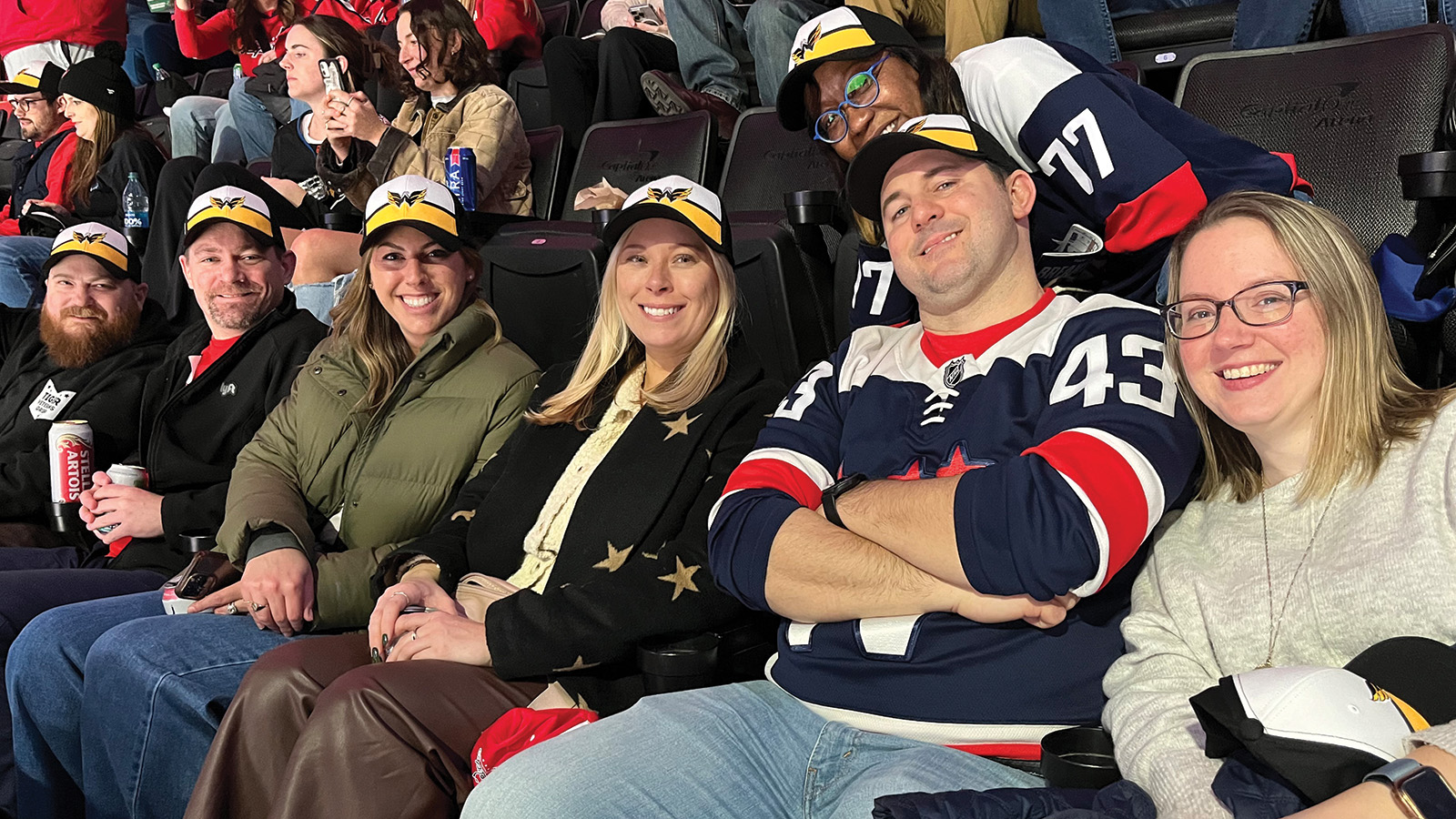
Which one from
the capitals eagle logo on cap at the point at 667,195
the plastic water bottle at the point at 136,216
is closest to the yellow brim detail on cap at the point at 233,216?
the capitals eagle logo on cap at the point at 667,195

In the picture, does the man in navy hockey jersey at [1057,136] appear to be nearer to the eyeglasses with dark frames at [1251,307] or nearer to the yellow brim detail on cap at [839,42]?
the yellow brim detail on cap at [839,42]

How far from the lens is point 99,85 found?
208 inches

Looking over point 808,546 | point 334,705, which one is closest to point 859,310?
point 808,546

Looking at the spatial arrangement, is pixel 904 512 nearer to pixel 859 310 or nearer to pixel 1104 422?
pixel 1104 422

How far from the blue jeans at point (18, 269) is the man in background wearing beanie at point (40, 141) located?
0.68 meters

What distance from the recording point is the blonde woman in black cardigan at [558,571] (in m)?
1.82

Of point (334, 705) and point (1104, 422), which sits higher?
point (1104, 422)

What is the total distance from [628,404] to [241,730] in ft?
2.87

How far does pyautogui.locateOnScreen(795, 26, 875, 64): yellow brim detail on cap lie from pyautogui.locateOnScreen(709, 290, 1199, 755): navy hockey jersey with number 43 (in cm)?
56

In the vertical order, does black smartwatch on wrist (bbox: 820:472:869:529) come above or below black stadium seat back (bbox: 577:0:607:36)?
below

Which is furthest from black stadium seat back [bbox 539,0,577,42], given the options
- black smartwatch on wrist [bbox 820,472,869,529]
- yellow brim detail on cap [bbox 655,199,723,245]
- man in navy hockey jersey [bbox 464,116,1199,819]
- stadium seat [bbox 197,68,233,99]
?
black smartwatch on wrist [bbox 820,472,869,529]

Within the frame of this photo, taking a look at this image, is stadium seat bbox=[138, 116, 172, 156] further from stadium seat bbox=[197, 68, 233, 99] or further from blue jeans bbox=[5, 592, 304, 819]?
blue jeans bbox=[5, 592, 304, 819]

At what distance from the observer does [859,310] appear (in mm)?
2123

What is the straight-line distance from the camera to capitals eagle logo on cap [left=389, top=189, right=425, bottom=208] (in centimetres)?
266
